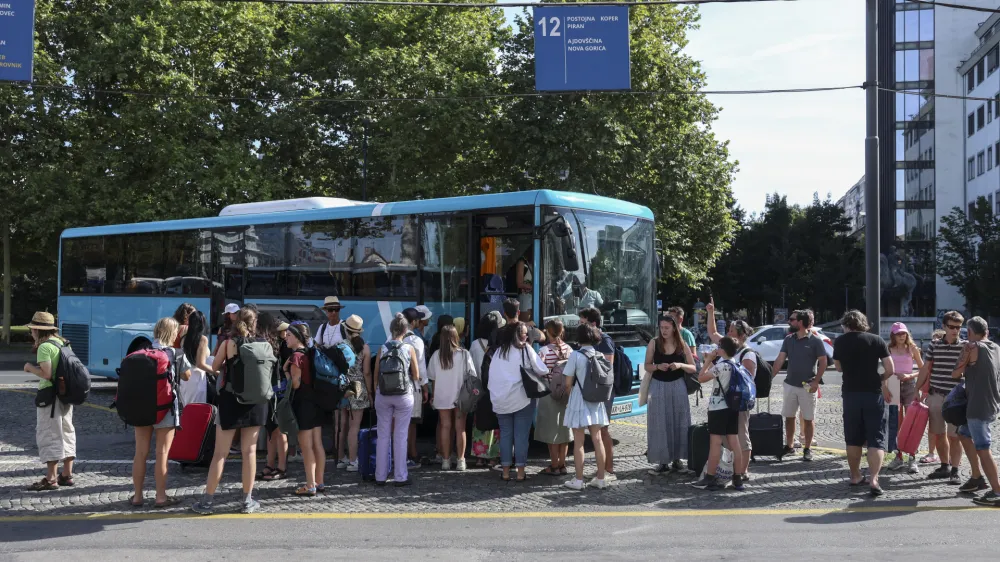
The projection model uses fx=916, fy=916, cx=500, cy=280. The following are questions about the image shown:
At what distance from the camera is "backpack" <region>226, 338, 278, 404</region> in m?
7.59

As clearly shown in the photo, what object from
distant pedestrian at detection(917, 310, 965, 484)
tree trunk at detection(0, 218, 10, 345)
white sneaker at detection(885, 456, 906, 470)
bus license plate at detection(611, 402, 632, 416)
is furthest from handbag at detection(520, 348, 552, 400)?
tree trunk at detection(0, 218, 10, 345)

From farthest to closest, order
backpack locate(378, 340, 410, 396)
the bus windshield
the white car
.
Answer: the white car
the bus windshield
backpack locate(378, 340, 410, 396)

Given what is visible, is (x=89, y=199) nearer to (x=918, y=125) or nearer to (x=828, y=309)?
(x=828, y=309)

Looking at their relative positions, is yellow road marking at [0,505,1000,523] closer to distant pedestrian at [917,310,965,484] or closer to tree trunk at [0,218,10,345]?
distant pedestrian at [917,310,965,484]

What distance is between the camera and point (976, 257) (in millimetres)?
46812

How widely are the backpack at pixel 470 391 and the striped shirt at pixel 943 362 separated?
14.6ft

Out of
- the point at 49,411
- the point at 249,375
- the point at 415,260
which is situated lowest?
the point at 49,411

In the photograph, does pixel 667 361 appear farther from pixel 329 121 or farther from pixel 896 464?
pixel 329 121

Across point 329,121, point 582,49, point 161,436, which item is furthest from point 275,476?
point 329,121

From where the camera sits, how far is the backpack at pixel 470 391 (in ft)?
31.4

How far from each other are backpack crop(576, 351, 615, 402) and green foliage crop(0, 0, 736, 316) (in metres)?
18.0

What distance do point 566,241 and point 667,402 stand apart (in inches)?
89.2

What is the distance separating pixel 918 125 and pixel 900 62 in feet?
15.0

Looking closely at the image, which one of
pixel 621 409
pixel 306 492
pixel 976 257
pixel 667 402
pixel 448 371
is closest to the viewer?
pixel 306 492
